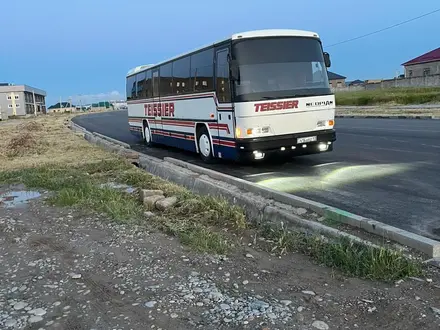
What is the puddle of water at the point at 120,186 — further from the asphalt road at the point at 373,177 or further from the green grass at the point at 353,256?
the green grass at the point at 353,256

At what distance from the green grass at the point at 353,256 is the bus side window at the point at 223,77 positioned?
212 inches

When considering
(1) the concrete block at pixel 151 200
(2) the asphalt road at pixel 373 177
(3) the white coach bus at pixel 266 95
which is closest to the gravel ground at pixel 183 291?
(1) the concrete block at pixel 151 200

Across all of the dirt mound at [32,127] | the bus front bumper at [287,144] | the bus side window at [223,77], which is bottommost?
the dirt mound at [32,127]

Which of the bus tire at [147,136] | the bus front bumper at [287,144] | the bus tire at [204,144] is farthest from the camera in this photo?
the bus tire at [147,136]

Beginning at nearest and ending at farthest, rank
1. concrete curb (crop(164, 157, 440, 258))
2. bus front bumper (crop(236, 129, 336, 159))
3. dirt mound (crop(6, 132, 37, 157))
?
concrete curb (crop(164, 157, 440, 258)), bus front bumper (crop(236, 129, 336, 159)), dirt mound (crop(6, 132, 37, 157))

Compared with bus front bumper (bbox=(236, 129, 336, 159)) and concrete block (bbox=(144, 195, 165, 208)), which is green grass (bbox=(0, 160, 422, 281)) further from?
bus front bumper (bbox=(236, 129, 336, 159))

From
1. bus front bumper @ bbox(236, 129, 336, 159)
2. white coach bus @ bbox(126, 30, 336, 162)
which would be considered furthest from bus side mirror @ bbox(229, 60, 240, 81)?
bus front bumper @ bbox(236, 129, 336, 159)

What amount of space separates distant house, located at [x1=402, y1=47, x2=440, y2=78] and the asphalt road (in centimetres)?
5249

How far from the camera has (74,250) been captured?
548 centimetres

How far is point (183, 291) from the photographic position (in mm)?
4129

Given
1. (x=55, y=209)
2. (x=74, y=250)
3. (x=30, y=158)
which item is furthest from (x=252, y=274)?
(x=30, y=158)

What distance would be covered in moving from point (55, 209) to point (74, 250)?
2350 mm

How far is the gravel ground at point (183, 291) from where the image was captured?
3.56 metres

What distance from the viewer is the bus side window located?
10.1 m
